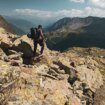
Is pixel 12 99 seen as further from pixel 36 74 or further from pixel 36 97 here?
pixel 36 74

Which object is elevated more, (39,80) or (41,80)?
(39,80)

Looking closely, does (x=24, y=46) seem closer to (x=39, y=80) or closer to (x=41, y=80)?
(x=41, y=80)

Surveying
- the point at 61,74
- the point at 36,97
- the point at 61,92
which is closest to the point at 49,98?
the point at 36,97

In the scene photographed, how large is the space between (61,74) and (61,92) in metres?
6.17

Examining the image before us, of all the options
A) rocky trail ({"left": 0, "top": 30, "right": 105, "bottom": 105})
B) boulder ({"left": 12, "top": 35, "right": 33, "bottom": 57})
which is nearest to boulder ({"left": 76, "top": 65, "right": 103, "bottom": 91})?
A: rocky trail ({"left": 0, "top": 30, "right": 105, "bottom": 105})

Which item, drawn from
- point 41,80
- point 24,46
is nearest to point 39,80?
point 41,80

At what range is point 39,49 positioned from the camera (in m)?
40.1

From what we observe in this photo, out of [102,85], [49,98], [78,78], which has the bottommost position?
[102,85]

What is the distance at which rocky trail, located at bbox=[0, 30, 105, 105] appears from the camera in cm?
2530

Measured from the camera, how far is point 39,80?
2878 cm

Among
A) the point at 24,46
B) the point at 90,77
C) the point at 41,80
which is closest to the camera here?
the point at 41,80

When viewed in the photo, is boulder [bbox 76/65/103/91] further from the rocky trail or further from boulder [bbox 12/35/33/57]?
boulder [bbox 12/35/33/57]

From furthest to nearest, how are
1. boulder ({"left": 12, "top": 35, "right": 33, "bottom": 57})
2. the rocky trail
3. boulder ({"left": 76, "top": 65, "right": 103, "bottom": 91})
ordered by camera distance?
boulder ({"left": 76, "top": 65, "right": 103, "bottom": 91})
boulder ({"left": 12, "top": 35, "right": 33, "bottom": 57})
the rocky trail

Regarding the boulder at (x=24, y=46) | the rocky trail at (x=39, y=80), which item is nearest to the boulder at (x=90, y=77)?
the rocky trail at (x=39, y=80)
